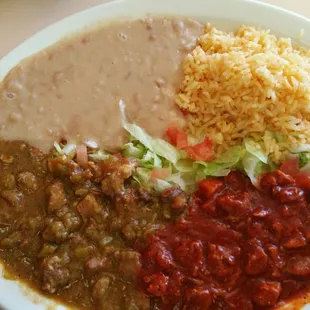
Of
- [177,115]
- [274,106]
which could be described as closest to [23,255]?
[177,115]

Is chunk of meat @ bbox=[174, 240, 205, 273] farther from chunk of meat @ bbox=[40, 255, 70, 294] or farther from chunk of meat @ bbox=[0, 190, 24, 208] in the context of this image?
chunk of meat @ bbox=[0, 190, 24, 208]

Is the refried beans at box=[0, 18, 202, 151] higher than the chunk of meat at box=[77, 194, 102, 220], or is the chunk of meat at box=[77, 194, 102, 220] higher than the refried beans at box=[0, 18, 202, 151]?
the refried beans at box=[0, 18, 202, 151]

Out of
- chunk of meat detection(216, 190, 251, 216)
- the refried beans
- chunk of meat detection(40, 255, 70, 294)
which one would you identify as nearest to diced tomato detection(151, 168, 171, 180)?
the refried beans

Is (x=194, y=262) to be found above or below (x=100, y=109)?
below

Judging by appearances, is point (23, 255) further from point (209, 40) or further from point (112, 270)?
point (209, 40)

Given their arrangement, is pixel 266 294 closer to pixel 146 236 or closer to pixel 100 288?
pixel 146 236

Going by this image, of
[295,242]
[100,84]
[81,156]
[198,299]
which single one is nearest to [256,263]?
[295,242]
